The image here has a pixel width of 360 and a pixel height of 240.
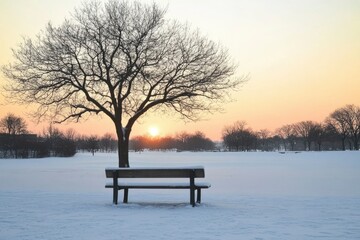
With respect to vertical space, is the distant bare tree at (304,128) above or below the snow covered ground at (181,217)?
above

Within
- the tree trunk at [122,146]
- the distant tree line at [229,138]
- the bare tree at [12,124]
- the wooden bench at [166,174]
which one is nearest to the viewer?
the wooden bench at [166,174]

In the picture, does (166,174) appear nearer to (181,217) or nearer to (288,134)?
(181,217)

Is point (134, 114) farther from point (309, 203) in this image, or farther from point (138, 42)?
point (309, 203)

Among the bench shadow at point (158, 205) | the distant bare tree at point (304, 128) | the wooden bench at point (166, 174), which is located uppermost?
the distant bare tree at point (304, 128)

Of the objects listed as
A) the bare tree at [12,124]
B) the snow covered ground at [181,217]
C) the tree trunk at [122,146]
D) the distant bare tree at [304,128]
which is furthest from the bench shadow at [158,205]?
the distant bare tree at [304,128]

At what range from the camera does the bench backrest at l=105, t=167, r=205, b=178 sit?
30.3 feet

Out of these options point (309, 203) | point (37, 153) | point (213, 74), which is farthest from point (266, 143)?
point (309, 203)

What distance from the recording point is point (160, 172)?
9.35 metres

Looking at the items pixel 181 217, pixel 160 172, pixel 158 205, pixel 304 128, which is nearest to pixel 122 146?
pixel 158 205

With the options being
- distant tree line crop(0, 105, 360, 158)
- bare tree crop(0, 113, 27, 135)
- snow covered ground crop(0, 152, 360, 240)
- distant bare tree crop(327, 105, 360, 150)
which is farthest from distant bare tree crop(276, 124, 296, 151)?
snow covered ground crop(0, 152, 360, 240)

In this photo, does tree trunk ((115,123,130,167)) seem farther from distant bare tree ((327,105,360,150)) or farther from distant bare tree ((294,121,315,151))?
distant bare tree ((294,121,315,151))

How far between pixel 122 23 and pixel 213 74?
6.31m

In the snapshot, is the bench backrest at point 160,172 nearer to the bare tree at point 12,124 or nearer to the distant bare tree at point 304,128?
the bare tree at point 12,124

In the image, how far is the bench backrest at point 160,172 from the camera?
9.23 m
